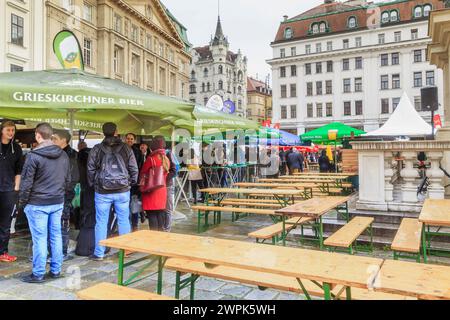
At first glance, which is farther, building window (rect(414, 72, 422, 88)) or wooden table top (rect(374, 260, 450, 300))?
building window (rect(414, 72, 422, 88))

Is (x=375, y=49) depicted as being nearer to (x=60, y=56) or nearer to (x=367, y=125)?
(x=367, y=125)

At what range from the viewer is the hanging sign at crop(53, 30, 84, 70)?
304 inches

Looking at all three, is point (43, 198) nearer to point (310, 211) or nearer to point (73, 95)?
point (73, 95)

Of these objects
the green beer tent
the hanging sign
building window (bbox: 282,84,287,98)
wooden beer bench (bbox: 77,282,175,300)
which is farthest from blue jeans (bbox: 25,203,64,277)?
building window (bbox: 282,84,287,98)

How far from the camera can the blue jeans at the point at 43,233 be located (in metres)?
4.60

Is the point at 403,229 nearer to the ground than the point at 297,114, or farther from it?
nearer to the ground

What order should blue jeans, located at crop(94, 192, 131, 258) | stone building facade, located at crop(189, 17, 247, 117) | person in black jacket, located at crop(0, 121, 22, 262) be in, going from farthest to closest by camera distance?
stone building facade, located at crop(189, 17, 247, 117) < blue jeans, located at crop(94, 192, 131, 258) < person in black jacket, located at crop(0, 121, 22, 262)

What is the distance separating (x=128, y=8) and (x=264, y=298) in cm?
3954

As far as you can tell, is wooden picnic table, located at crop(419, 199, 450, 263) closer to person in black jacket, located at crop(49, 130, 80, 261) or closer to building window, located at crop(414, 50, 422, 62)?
person in black jacket, located at crop(49, 130, 80, 261)

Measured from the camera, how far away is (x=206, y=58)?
8962cm

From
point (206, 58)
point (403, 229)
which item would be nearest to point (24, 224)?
point (403, 229)

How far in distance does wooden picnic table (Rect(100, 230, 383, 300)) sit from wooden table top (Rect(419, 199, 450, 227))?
169 cm

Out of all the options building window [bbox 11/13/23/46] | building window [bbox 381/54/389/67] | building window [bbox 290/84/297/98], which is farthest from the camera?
Result: building window [bbox 290/84/297/98]

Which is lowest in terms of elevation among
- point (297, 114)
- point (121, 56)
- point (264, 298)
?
point (264, 298)
